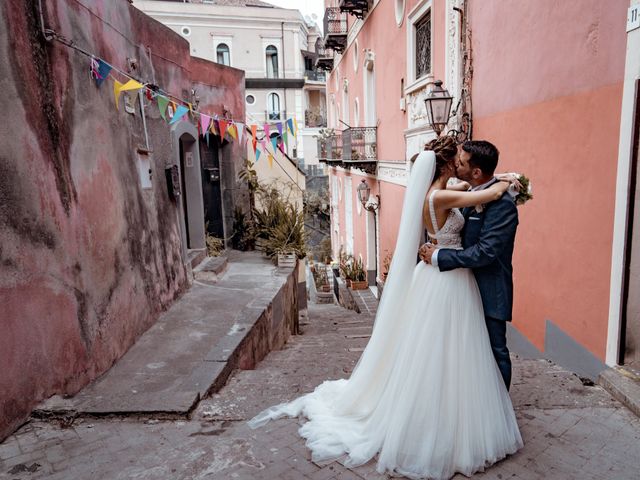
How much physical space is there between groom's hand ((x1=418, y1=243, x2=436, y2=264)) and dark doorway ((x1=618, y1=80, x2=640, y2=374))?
180 cm

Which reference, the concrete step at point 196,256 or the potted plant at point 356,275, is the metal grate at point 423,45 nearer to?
the concrete step at point 196,256

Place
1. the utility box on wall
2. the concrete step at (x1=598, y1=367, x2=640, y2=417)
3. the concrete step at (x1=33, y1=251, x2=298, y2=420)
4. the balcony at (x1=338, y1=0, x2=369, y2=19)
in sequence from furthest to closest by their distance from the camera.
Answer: the balcony at (x1=338, y1=0, x2=369, y2=19) < the utility box on wall < the concrete step at (x1=33, y1=251, x2=298, y2=420) < the concrete step at (x1=598, y1=367, x2=640, y2=417)

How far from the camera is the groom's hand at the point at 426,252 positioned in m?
2.89

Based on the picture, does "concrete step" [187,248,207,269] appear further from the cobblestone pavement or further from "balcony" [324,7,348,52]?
"balcony" [324,7,348,52]

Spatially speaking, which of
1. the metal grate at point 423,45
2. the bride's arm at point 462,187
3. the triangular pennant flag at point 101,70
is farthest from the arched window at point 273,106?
the bride's arm at point 462,187

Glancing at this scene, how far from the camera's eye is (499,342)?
2.91 metres

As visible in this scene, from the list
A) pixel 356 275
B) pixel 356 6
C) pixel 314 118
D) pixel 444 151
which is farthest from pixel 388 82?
pixel 314 118

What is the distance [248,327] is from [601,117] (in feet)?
14.1

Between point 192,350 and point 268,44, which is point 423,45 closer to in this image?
point 192,350

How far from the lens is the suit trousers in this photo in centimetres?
290

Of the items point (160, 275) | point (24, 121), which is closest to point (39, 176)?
point (24, 121)

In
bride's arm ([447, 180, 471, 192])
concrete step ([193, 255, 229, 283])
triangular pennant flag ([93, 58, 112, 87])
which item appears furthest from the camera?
concrete step ([193, 255, 229, 283])

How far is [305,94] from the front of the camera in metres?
33.2

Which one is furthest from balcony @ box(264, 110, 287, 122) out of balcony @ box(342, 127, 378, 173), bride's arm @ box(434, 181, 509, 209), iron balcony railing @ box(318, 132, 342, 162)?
Result: bride's arm @ box(434, 181, 509, 209)
